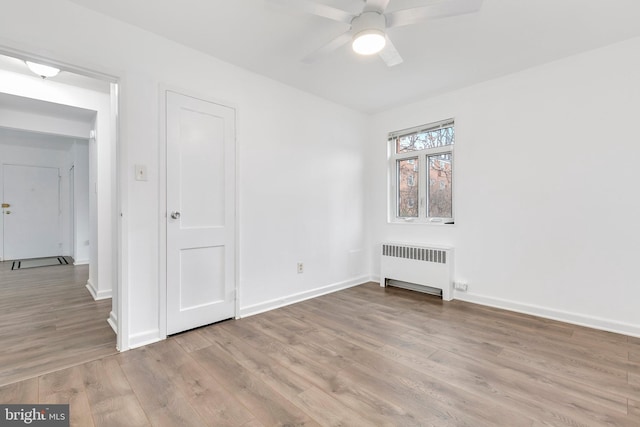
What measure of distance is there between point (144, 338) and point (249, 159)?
72.6 inches

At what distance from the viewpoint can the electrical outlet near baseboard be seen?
3398mm

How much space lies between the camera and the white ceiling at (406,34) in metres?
2.05

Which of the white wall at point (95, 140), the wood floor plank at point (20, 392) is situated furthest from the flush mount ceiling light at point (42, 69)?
the wood floor plank at point (20, 392)

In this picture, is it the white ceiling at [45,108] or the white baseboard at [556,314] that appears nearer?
the white baseboard at [556,314]

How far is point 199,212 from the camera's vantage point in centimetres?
263

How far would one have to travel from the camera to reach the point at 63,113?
3973mm

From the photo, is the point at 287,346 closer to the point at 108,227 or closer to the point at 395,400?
the point at 395,400

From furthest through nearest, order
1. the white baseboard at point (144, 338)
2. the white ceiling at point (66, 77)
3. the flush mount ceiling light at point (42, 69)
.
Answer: the white ceiling at point (66, 77) < the flush mount ceiling light at point (42, 69) < the white baseboard at point (144, 338)

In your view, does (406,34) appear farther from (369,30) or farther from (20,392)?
(20,392)

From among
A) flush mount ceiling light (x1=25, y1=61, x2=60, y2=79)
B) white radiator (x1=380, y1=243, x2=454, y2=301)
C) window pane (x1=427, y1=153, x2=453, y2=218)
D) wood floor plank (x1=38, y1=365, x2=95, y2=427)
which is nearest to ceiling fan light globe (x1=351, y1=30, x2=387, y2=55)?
window pane (x1=427, y1=153, x2=453, y2=218)

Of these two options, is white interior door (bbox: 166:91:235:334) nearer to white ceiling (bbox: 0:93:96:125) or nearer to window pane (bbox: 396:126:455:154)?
white ceiling (bbox: 0:93:96:125)

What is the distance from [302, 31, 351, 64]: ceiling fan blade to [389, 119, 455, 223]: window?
206 centimetres

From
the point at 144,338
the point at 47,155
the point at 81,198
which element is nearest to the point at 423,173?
the point at 144,338

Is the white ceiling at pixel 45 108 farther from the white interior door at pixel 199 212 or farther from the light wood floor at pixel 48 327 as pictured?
the light wood floor at pixel 48 327
